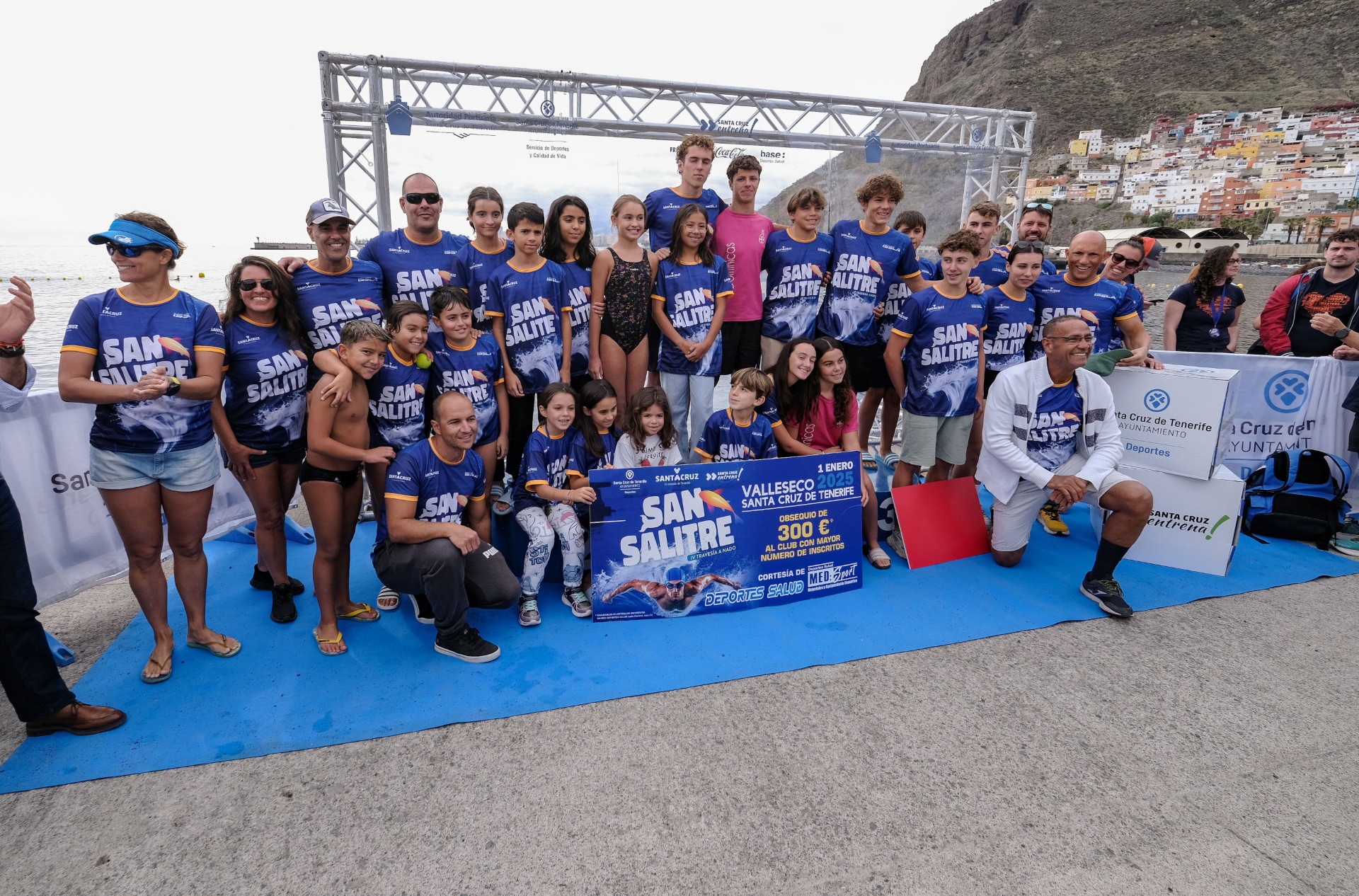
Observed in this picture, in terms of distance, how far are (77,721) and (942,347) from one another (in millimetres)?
4542

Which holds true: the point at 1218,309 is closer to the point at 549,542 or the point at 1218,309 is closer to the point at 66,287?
the point at 549,542

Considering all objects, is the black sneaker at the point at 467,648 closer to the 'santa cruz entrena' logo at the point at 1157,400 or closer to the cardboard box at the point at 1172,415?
the cardboard box at the point at 1172,415

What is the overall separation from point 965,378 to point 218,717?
13.9 feet

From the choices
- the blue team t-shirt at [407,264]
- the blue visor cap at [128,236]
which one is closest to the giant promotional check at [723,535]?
the blue team t-shirt at [407,264]

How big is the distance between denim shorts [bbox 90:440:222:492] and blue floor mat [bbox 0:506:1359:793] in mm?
843

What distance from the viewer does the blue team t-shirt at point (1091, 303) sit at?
169 inches

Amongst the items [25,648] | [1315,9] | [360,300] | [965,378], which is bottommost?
[25,648]

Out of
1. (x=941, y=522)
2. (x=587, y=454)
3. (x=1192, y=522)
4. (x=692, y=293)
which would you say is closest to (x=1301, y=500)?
(x=1192, y=522)

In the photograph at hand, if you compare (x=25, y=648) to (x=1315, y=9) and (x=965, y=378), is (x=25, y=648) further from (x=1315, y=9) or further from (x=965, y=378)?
(x=1315, y=9)

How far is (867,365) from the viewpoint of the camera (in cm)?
471

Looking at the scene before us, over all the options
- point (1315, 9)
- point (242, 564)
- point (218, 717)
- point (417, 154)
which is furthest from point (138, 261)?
point (1315, 9)

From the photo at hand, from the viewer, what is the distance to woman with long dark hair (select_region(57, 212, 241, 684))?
96.0 inches

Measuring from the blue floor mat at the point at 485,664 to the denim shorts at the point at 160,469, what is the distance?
843mm

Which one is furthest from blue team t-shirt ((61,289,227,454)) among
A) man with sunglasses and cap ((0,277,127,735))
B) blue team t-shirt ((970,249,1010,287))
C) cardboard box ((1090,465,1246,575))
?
cardboard box ((1090,465,1246,575))
